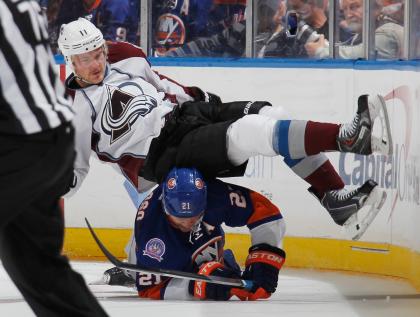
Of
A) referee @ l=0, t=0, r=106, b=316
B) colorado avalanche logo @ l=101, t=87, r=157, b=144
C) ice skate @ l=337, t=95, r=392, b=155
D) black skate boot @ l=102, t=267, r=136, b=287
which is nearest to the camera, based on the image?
referee @ l=0, t=0, r=106, b=316

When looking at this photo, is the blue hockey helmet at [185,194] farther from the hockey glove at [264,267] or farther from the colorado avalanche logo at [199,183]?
the hockey glove at [264,267]

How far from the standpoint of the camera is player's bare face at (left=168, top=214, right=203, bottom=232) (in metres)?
4.12

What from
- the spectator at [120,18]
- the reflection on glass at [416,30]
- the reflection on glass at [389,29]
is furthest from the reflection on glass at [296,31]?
the reflection on glass at [416,30]

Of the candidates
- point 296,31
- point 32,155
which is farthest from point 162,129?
point 32,155

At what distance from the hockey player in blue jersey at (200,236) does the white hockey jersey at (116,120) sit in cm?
19

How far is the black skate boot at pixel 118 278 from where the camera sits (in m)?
4.69

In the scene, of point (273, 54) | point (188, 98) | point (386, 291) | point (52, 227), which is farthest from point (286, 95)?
point (52, 227)

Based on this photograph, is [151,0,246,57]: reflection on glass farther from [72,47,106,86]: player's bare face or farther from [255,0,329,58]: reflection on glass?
[72,47,106,86]: player's bare face

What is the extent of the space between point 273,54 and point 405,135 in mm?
1105

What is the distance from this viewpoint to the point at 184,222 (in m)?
4.12

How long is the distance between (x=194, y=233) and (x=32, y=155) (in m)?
1.89

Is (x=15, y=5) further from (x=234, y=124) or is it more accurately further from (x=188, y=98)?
(x=188, y=98)

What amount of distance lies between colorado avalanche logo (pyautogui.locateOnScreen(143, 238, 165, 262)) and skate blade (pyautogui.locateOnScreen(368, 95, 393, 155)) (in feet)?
2.89

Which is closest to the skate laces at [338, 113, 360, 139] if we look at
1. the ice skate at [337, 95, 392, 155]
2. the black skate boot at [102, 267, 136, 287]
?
the ice skate at [337, 95, 392, 155]
